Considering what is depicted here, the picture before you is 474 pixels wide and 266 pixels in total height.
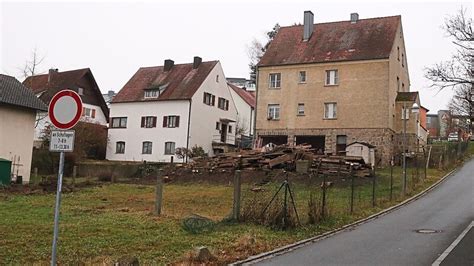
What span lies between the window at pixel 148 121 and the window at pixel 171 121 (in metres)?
1.47

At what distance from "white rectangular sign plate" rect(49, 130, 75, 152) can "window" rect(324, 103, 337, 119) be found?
121ft

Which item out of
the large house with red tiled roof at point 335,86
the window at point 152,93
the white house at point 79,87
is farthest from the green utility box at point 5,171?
the white house at point 79,87

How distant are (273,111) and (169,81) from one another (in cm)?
1458

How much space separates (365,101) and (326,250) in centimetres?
3143

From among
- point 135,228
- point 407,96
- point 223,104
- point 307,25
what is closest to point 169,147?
point 223,104

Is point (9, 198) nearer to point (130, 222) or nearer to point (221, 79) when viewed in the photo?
point (130, 222)

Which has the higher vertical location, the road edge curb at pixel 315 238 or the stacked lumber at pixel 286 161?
the stacked lumber at pixel 286 161

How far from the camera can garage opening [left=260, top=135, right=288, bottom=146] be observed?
4559cm

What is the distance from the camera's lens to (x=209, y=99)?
180ft

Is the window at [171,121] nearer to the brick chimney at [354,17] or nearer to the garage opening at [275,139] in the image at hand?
the garage opening at [275,139]

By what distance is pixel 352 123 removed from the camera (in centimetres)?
4253

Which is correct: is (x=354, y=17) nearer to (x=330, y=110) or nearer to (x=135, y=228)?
(x=330, y=110)

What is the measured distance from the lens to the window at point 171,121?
169 feet

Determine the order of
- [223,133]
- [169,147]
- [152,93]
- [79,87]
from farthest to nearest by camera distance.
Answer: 1. [79,87]
2. [223,133]
3. [152,93]
4. [169,147]
